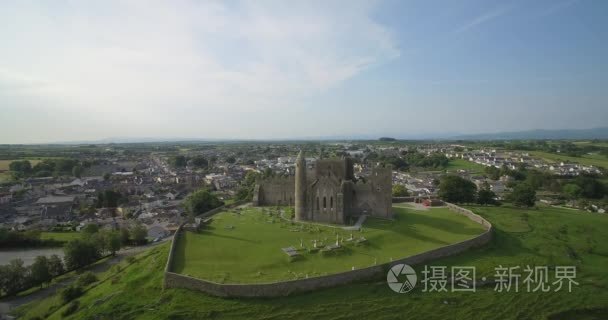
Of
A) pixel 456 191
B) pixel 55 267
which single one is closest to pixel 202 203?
pixel 55 267

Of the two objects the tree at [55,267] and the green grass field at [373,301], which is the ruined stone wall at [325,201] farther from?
the tree at [55,267]

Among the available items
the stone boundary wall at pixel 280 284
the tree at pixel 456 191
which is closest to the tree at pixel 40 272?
the stone boundary wall at pixel 280 284

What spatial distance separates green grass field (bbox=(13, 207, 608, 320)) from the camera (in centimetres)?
2466

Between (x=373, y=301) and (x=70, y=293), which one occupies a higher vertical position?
(x=373, y=301)

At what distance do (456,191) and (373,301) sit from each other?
37615mm

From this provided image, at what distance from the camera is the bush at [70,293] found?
3188cm

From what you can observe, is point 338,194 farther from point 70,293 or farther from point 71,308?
point 70,293

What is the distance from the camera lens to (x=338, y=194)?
134ft

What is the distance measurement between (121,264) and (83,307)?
36.1 ft

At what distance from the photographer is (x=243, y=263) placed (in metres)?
29.3

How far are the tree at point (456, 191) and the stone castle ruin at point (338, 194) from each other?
19018 mm

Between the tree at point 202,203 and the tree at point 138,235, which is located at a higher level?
the tree at point 202,203

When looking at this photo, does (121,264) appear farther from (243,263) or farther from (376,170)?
(376,170)

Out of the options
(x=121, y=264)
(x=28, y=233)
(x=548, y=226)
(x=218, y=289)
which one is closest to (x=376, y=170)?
(x=548, y=226)
